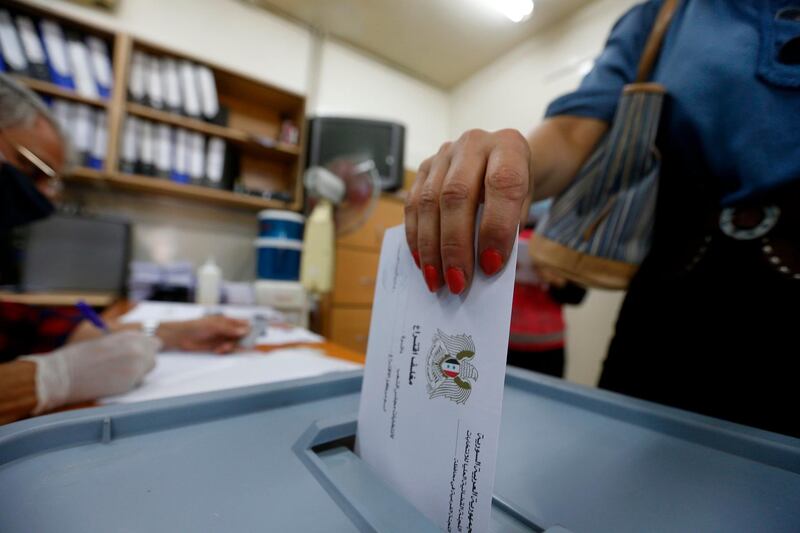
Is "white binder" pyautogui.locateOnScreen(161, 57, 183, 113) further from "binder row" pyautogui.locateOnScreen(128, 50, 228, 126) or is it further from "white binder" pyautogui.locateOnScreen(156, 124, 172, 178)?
"white binder" pyautogui.locateOnScreen(156, 124, 172, 178)

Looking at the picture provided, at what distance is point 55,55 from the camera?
142 centimetres

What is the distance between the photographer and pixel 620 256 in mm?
601

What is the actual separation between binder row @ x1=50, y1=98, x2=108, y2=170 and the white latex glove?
1.38 m

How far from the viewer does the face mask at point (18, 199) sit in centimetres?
83

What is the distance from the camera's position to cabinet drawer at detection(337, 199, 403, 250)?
173 centimetres

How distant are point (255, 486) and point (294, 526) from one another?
5cm

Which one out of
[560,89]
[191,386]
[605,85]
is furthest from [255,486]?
[560,89]

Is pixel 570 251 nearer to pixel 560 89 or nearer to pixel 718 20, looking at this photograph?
pixel 718 20

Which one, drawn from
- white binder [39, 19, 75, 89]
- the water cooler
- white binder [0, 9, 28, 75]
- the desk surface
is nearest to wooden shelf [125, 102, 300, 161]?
white binder [39, 19, 75, 89]

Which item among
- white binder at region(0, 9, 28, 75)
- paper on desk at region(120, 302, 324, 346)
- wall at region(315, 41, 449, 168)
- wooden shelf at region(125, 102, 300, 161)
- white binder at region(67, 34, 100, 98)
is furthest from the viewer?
wall at region(315, 41, 449, 168)

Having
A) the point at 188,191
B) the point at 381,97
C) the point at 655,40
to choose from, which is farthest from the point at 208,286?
the point at 381,97

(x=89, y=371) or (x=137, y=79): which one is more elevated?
(x=137, y=79)

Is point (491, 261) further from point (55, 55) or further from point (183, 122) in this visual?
point (55, 55)

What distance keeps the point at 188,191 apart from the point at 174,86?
0.52 meters
